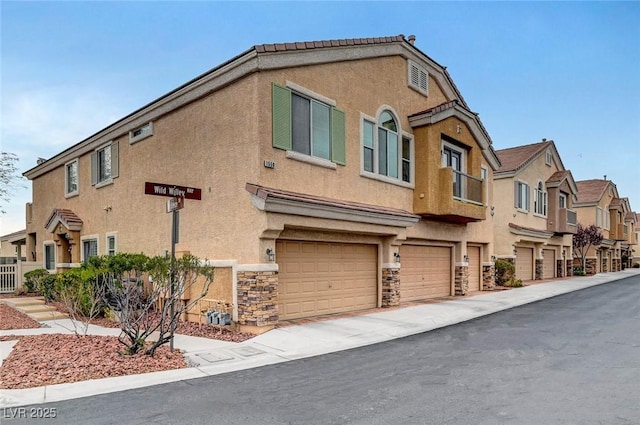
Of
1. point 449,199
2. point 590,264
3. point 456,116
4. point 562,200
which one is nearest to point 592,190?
point 590,264

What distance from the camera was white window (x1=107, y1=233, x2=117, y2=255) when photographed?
1620cm

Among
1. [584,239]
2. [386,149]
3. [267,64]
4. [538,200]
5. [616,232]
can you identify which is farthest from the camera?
[616,232]

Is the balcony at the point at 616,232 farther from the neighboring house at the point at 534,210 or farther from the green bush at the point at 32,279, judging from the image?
the green bush at the point at 32,279

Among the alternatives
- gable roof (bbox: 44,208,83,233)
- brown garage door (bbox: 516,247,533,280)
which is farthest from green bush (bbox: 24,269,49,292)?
brown garage door (bbox: 516,247,533,280)

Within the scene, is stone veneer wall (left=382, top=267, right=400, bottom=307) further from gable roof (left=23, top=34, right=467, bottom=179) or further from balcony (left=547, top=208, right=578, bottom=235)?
balcony (left=547, top=208, right=578, bottom=235)

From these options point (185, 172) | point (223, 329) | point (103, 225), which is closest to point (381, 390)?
point (223, 329)

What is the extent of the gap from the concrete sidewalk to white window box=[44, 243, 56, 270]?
9.84m

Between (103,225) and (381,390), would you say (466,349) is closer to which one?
(381,390)

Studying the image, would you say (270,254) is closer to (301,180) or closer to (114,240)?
(301,180)

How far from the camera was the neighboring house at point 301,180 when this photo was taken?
1059cm

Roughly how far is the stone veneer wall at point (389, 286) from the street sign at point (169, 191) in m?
7.54

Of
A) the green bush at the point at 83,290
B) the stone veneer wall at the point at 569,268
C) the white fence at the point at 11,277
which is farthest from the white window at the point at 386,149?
the stone veneer wall at the point at 569,268

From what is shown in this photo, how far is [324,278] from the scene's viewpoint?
12.5 m

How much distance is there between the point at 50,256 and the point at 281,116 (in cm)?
1577
